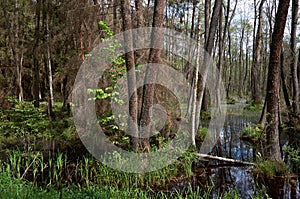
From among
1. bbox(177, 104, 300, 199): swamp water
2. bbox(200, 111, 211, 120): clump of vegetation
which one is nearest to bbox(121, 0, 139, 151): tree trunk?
bbox(177, 104, 300, 199): swamp water

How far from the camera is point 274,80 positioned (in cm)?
601

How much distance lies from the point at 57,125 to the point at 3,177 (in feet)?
22.6

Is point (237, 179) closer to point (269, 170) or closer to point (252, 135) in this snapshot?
point (269, 170)

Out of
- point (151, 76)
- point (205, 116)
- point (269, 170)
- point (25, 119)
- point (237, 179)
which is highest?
point (151, 76)

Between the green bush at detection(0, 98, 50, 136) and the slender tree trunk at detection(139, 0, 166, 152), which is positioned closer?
the slender tree trunk at detection(139, 0, 166, 152)

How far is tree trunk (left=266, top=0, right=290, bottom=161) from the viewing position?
584cm

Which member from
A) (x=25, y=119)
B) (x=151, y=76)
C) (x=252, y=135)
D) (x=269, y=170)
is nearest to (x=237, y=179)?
(x=269, y=170)

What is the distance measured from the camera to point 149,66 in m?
6.31

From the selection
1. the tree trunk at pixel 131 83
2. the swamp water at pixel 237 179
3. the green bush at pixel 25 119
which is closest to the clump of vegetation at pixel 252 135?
the swamp water at pixel 237 179

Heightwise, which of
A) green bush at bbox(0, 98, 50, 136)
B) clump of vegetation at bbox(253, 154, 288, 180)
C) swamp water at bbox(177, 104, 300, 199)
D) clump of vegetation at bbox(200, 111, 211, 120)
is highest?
green bush at bbox(0, 98, 50, 136)

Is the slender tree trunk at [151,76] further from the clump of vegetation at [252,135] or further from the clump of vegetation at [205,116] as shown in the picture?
the clump of vegetation at [205,116]

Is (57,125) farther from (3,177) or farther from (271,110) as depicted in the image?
(271,110)

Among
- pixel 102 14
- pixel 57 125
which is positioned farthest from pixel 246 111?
pixel 102 14

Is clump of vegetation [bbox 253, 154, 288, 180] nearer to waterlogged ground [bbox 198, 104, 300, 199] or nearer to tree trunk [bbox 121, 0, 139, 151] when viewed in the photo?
waterlogged ground [bbox 198, 104, 300, 199]
